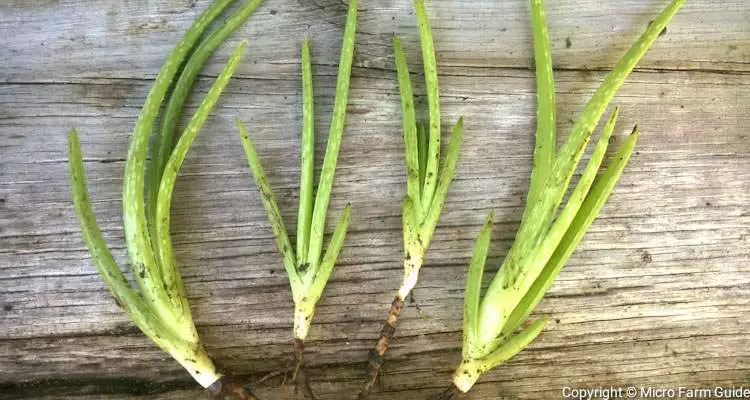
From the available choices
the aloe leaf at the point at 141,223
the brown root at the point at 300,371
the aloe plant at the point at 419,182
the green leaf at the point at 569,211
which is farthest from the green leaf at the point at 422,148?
the aloe leaf at the point at 141,223

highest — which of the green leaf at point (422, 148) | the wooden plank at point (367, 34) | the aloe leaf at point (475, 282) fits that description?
the wooden plank at point (367, 34)

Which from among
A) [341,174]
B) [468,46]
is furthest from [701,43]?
[341,174]

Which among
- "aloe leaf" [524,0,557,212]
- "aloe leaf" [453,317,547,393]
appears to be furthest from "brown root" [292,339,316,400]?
"aloe leaf" [524,0,557,212]

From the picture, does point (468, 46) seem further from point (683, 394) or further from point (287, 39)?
point (683, 394)

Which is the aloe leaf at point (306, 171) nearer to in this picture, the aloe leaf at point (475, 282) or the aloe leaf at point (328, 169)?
the aloe leaf at point (328, 169)

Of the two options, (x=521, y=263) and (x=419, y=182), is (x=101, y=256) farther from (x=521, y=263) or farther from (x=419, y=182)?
(x=521, y=263)
